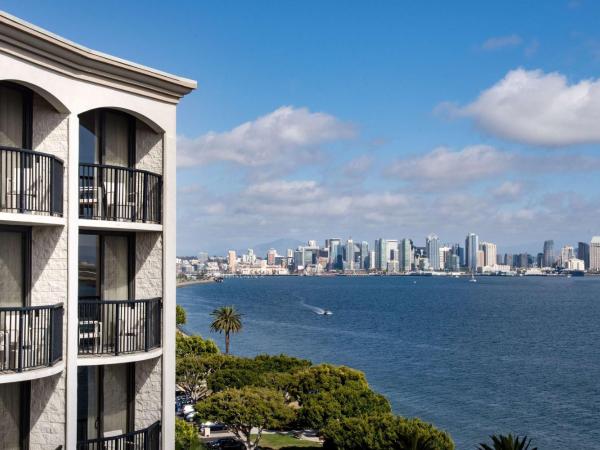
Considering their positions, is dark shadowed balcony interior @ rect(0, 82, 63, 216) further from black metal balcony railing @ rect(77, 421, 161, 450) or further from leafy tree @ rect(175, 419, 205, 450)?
leafy tree @ rect(175, 419, 205, 450)

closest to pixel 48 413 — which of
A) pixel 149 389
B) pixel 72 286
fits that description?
pixel 72 286

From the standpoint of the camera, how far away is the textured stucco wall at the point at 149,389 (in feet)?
39.1

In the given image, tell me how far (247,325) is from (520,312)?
226 ft

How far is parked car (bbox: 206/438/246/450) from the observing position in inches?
1522

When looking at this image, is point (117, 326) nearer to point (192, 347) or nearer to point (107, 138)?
point (107, 138)

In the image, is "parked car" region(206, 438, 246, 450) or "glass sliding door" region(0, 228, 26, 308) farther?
"parked car" region(206, 438, 246, 450)

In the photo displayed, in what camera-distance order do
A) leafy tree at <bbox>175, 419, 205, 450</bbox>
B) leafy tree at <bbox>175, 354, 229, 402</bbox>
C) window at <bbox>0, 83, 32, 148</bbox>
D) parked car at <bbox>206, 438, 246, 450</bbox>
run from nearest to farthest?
window at <bbox>0, 83, 32, 148</bbox> → leafy tree at <bbox>175, 419, 205, 450</bbox> → parked car at <bbox>206, 438, 246, 450</bbox> → leafy tree at <bbox>175, 354, 229, 402</bbox>

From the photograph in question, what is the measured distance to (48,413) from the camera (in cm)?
1010

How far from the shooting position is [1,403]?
32.7ft

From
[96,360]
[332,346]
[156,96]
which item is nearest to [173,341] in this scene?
[96,360]

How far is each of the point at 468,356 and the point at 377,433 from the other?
64.5 metres

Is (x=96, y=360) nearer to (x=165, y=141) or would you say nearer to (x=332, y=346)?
(x=165, y=141)

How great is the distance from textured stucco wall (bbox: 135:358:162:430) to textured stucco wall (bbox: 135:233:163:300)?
4.09ft

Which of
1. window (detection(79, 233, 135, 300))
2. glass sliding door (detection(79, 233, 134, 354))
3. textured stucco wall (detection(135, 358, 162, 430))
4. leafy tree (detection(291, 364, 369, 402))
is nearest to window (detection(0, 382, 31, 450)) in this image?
glass sliding door (detection(79, 233, 134, 354))
